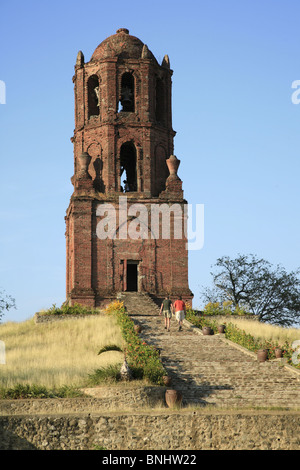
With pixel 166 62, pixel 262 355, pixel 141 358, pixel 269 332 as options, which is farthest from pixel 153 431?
pixel 166 62

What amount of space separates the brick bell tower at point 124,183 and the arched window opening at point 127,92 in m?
0.05

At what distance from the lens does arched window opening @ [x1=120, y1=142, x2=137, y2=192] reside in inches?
1738

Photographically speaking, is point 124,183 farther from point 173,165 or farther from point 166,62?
point 166,62

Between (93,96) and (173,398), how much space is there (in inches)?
1061

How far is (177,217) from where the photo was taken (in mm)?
41531

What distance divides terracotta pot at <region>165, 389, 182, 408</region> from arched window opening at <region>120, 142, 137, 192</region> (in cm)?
2419

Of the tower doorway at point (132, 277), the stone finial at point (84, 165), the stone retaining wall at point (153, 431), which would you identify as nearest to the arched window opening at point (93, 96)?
the stone finial at point (84, 165)

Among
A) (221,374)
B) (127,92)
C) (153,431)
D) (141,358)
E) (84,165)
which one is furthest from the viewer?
(127,92)

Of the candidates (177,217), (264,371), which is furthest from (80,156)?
(264,371)

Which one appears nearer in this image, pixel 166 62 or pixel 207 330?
pixel 207 330

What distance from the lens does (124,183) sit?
44.7 metres

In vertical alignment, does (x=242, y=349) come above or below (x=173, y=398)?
above

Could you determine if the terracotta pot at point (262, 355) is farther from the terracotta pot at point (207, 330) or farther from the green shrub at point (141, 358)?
the terracotta pot at point (207, 330)
